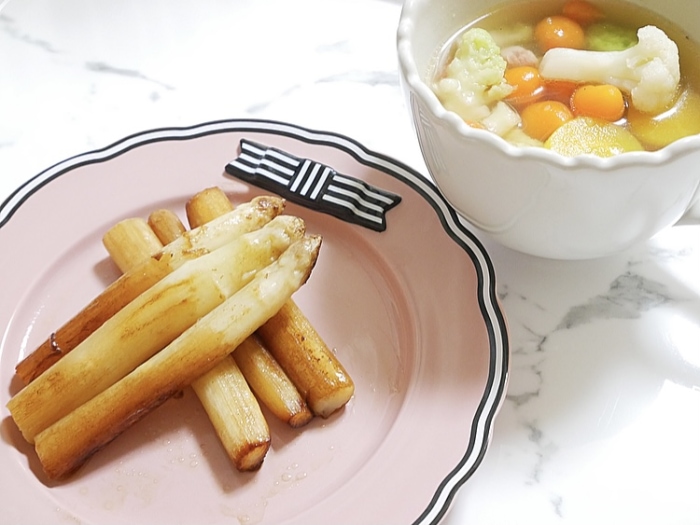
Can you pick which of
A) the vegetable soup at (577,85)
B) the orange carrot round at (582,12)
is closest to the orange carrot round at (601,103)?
the vegetable soup at (577,85)

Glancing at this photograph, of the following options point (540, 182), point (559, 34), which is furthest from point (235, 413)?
point (559, 34)

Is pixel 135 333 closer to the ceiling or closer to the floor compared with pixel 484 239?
closer to the ceiling

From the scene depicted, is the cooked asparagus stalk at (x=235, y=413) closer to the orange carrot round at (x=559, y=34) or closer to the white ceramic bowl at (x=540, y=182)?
the white ceramic bowl at (x=540, y=182)

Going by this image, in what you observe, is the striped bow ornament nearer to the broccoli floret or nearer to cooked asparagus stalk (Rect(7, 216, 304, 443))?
cooked asparagus stalk (Rect(7, 216, 304, 443))

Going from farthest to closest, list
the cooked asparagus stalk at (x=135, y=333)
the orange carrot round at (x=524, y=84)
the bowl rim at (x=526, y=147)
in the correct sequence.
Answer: the orange carrot round at (x=524, y=84), the cooked asparagus stalk at (x=135, y=333), the bowl rim at (x=526, y=147)

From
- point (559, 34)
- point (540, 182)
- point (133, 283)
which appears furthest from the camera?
point (559, 34)

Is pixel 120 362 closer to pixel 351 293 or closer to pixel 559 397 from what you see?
pixel 351 293

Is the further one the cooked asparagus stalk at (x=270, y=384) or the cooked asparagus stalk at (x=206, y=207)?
the cooked asparagus stalk at (x=206, y=207)

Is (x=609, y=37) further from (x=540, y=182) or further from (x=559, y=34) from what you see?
(x=540, y=182)
